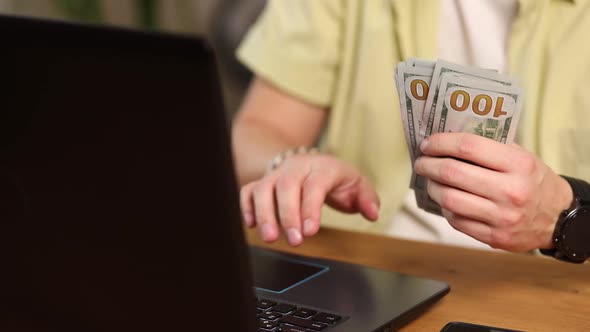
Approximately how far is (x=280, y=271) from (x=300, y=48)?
2.18ft

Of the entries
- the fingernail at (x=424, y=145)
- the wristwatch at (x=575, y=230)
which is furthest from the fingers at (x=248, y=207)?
A: the wristwatch at (x=575, y=230)

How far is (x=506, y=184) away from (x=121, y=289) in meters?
0.44

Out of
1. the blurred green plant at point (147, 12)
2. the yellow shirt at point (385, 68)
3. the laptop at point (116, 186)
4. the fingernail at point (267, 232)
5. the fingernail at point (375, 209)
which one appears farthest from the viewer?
the blurred green plant at point (147, 12)

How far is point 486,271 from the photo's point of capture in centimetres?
101

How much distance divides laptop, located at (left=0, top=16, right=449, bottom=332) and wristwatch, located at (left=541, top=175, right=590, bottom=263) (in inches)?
19.8

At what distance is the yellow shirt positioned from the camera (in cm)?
123

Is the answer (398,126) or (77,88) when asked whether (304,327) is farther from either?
(398,126)

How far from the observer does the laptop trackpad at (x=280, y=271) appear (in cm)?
91

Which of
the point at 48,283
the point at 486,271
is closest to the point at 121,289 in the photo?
the point at 48,283

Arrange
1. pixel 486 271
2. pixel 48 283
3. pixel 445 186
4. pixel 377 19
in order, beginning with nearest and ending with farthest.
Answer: pixel 48 283 → pixel 445 186 → pixel 486 271 → pixel 377 19

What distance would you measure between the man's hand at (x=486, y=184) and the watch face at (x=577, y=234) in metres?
0.05

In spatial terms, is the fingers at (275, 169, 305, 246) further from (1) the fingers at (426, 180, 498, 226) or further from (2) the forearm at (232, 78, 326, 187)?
(2) the forearm at (232, 78, 326, 187)

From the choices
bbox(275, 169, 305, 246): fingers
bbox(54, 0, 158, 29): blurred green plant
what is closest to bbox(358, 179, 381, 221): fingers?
bbox(275, 169, 305, 246): fingers

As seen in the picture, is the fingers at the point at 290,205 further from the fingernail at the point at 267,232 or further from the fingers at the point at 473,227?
the fingers at the point at 473,227
